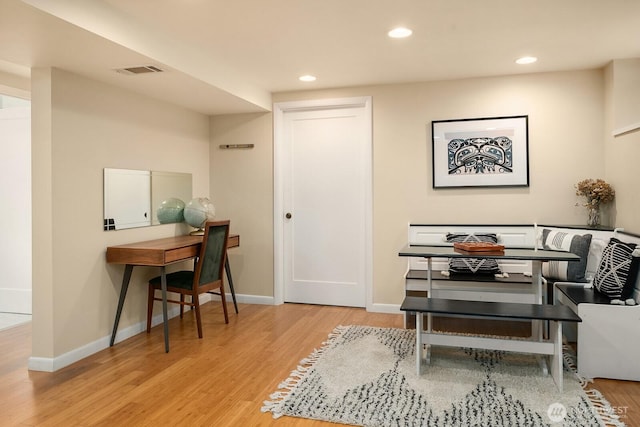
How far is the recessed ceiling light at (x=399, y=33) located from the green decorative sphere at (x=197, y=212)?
7.84 feet

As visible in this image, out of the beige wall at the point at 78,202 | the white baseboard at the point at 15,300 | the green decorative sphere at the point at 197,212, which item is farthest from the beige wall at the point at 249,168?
the white baseboard at the point at 15,300

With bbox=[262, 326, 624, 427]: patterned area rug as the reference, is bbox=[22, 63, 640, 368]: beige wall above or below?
above

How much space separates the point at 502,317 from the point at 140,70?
296cm

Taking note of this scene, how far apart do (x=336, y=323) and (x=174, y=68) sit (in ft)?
8.38

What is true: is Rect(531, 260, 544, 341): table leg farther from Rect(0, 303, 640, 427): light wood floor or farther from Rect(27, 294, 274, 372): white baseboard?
Rect(27, 294, 274, 372): white baseboard

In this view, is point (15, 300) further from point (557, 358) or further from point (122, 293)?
point (557, 358)

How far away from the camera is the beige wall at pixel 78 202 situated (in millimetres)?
3121

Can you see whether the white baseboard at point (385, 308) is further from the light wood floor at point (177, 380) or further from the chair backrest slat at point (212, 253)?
the chair backrest slat at point (212, 253)

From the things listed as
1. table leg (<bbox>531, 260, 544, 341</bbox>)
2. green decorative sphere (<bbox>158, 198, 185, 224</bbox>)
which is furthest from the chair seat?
table leg (<bbox>531, 260, 544, 341</bbox>)

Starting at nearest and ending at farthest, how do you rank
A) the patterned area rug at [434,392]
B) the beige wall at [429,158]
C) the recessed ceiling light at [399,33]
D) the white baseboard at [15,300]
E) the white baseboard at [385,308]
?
the patterned area rug at [434,392] → the recessed ceiling light at [399,33] → the beige wall at [429,158] → the white baseboard at [385,308] → the white baseboard at [15,300]

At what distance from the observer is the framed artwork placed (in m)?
4.19

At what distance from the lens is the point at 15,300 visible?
4.71 metres

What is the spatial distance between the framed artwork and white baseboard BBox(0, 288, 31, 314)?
4296 millimetres

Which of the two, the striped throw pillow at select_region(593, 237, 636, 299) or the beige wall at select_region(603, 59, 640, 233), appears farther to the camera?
the beige wall at select_region(603, 59, 640, 233)
